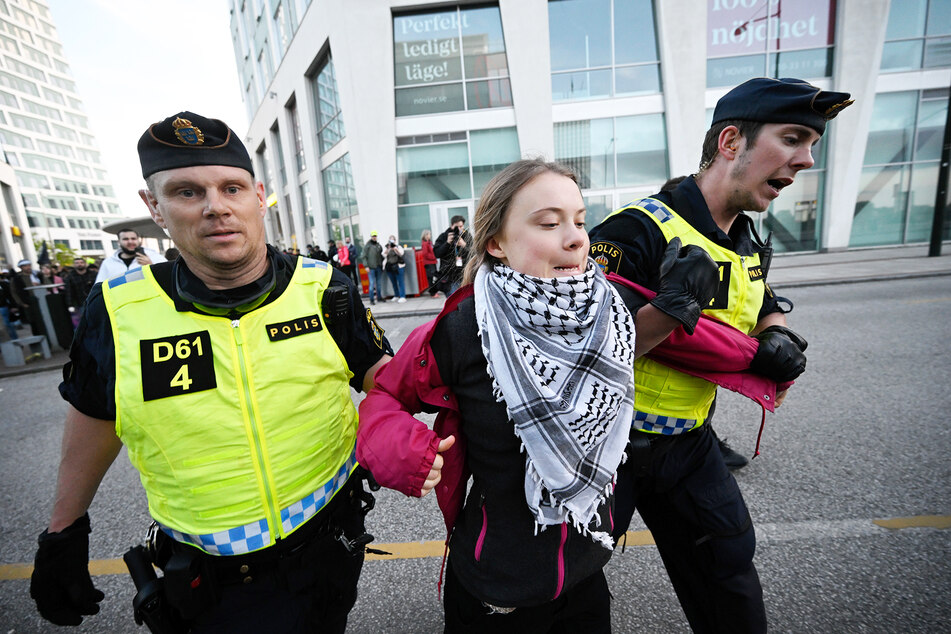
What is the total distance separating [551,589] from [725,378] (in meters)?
0.88

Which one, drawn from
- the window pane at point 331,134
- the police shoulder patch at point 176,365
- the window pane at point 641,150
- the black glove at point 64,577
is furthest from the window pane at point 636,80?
the black glove at point 64,577

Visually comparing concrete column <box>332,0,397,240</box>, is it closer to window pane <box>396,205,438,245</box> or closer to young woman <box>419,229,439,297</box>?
window pane <box>396,205,438,245</box>

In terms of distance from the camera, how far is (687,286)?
46.5 inches

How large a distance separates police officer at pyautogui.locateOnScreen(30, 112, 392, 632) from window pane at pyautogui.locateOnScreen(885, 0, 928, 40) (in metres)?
19.3

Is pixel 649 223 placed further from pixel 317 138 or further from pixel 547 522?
pixel 317 138

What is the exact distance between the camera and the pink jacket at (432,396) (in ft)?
3.39

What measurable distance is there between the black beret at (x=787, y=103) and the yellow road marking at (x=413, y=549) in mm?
2060

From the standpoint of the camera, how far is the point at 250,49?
85.5ft

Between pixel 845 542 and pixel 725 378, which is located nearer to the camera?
pixel 725 378

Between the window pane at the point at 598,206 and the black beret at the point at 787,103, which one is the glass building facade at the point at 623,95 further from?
the black beret at the point at 787,103

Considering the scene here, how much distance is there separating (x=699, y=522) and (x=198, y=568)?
158cm

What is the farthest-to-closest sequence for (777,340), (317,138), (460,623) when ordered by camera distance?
(317,138) → (777,340) → (460,623)

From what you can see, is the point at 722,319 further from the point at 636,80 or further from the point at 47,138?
the point at 47,138

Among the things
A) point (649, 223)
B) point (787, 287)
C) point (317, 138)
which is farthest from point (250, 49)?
point (649, 223)
